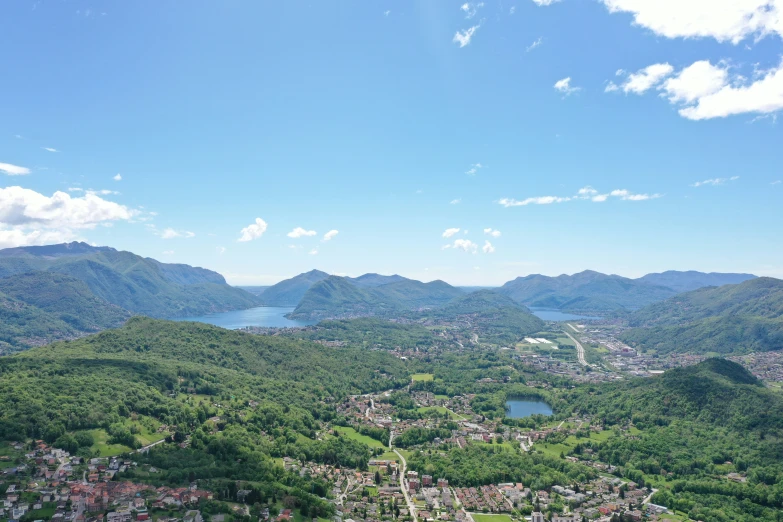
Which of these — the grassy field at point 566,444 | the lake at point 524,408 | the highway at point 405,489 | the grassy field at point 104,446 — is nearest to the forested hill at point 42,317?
the grassy field at point 104,446

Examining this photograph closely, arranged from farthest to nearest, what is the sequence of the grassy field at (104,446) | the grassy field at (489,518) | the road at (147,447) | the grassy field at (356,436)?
1. the grassy field at (356,436)
2. the road at (147,447)
3. the grassy field at (104,446)
4. the grassy field at (489,518)

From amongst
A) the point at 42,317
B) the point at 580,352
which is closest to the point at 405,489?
the point at 580,352

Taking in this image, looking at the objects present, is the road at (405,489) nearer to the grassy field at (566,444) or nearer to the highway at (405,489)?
the highway at (405,489)

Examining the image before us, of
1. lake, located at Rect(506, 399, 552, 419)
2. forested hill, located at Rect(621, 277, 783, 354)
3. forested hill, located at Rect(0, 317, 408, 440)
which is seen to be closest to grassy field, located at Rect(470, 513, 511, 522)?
forested hill, located at Rect(0, 317, 408, 440)

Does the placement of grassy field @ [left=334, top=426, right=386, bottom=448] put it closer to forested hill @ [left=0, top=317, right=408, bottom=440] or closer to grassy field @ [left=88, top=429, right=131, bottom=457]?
forested hill @ [left=0, top=317, right=408, bottom=440]

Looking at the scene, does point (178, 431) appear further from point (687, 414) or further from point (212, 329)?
point (687, 414)

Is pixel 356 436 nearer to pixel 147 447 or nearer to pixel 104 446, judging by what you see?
pixel 147 447

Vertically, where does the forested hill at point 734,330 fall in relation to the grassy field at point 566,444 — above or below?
above
